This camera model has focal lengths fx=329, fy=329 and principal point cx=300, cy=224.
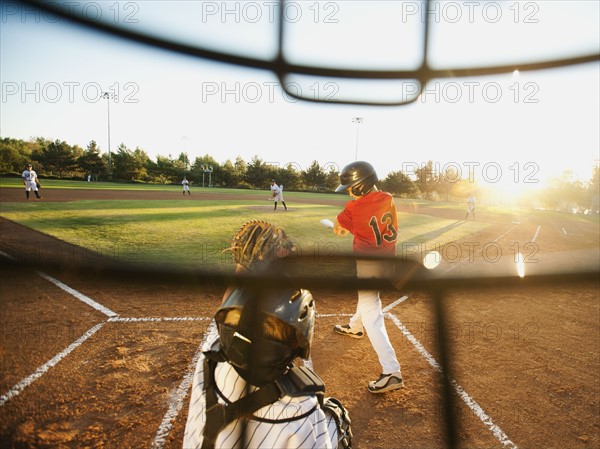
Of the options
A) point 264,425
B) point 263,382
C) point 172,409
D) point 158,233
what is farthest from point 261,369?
point 158,233

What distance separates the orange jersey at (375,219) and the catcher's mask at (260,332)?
192cm

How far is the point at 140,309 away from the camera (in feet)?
15.9

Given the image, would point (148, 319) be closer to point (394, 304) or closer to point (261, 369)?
point (394, 304)

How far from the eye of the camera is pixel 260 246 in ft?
3.66

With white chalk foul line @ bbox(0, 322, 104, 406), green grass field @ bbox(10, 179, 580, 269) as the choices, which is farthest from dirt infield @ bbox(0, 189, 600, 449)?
green grass field @ bbox(10, 179, 580, 269)

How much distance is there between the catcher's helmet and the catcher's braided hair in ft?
5.58

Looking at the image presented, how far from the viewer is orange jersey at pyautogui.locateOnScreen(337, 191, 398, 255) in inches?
117

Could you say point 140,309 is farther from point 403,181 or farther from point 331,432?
point 403,181

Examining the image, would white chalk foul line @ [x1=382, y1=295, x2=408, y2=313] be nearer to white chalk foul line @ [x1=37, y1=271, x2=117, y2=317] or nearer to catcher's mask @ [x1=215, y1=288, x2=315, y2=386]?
white chalk foul line @ [x1=37, y1=271, x2=117, y2=317]

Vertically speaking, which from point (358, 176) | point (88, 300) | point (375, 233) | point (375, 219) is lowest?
point (88, 300)

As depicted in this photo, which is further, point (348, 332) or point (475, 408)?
point (348, 332)

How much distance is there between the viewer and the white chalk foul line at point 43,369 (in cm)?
287

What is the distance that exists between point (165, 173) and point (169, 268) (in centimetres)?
4424

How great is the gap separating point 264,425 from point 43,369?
3.33 m
